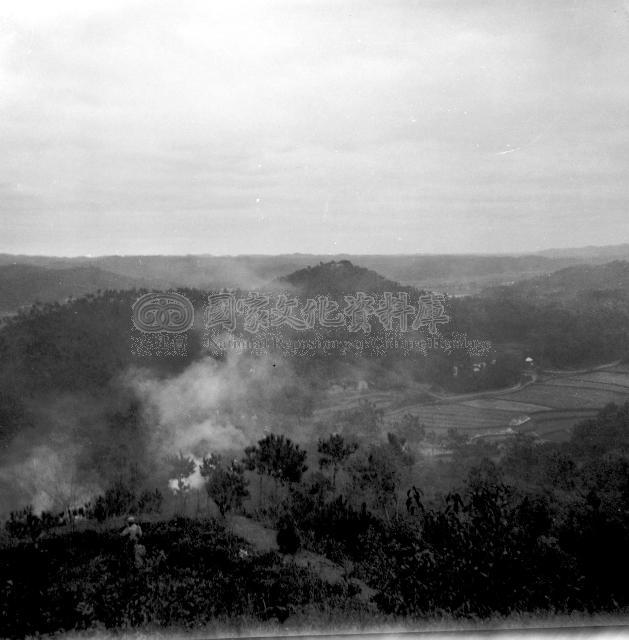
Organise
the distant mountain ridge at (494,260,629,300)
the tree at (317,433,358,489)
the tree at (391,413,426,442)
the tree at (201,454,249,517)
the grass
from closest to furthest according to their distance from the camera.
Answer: the grass → the tree at (201,454,249,517) → the tree at (317,433,358,489) → the tree at (391,413,426,442) → the distant mountain ridge at (494,260,629,300)

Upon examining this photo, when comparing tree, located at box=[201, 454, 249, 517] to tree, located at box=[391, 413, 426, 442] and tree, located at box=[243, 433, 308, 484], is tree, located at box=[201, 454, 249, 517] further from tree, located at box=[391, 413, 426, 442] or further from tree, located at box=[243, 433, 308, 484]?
tree, located at box=[391, 413, 426, 442]

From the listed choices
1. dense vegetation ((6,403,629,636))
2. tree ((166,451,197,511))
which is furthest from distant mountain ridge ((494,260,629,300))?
tree ((166,451,197,511))

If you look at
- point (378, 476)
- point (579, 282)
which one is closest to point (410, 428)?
point (378, 476)

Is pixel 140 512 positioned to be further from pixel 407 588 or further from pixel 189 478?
pixel 407 588

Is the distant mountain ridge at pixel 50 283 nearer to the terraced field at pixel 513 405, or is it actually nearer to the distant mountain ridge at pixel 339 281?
the distant mountain ridge at pixel 339 281

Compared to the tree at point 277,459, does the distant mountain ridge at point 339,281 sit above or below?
above

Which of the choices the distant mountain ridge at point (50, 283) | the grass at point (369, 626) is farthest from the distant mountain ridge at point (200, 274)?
the grass at point (369, 626)

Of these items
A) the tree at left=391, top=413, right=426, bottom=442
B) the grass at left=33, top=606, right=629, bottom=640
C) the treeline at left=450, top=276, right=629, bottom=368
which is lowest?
the grass at left=33, top=606, right=629, bottom=640
